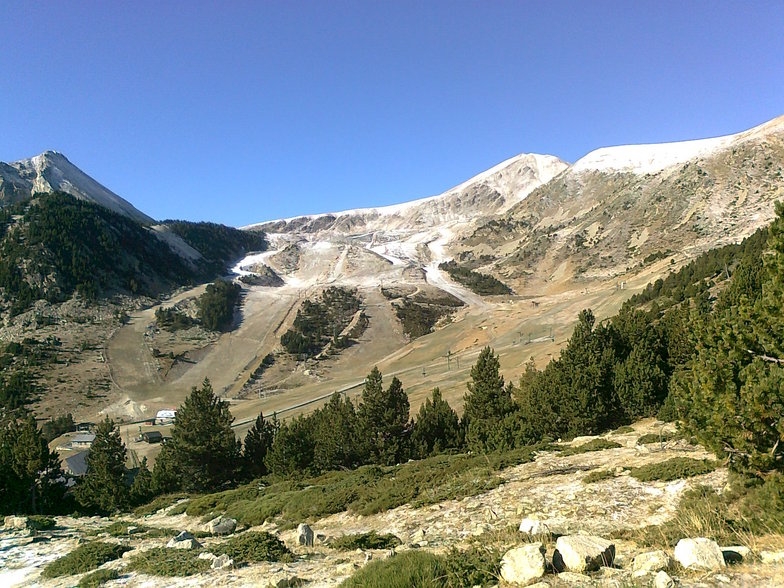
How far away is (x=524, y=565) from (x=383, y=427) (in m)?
30.2

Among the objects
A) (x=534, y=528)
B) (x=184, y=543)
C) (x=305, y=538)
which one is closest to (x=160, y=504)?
(x=184, y=543)

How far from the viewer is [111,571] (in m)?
11.5

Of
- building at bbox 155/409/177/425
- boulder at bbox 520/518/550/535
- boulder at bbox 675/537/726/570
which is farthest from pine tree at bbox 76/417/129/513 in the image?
boulder at bbox 675/537/726/570

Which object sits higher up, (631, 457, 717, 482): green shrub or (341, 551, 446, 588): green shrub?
(341, 551, 446, 588): green shrub

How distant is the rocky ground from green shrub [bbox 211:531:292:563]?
0.53 meters

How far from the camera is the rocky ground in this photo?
655 cm

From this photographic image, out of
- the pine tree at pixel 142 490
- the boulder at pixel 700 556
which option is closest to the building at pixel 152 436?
the pine tree at pixel 142 490

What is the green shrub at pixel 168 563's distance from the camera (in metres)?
10.8

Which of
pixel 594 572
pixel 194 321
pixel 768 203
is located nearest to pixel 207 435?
pixel 594 572

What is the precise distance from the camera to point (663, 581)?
574 cm

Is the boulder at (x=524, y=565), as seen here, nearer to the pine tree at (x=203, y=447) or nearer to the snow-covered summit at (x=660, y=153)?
the pine tree at (x=203, y=447)

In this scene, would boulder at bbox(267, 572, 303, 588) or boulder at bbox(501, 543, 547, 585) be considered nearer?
boulder at bbox(501, 543, 547, 585)

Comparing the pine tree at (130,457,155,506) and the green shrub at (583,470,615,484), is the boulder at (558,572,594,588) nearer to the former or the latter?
the green shrub at (583,470,615,484)

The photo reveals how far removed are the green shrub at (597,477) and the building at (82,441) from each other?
2676 inches
